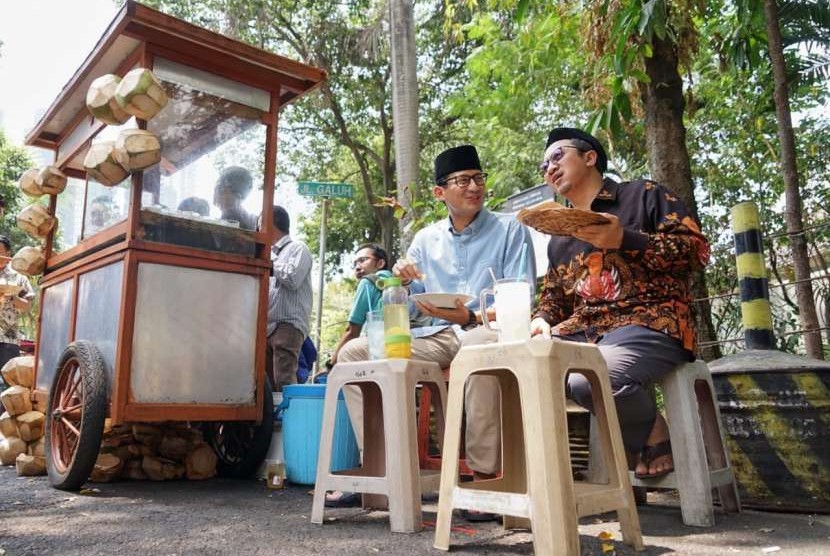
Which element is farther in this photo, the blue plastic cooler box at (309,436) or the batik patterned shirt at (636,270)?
the blue plastic cooler box at (309,436)

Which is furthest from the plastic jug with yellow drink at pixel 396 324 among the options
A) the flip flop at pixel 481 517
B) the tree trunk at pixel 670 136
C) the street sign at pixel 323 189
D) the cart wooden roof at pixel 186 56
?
the street sign at pixel 323 189

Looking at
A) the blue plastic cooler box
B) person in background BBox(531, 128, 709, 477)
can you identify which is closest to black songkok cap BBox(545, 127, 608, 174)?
person in background BBox(531, 128, 709, 477)

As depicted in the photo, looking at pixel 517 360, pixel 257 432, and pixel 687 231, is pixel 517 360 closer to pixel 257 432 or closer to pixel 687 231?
pixel 687 231

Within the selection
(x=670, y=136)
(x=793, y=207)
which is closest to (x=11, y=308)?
(x=670, y=136)

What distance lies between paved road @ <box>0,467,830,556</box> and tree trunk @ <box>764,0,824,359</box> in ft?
5.75

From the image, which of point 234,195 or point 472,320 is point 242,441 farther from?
point 472,320

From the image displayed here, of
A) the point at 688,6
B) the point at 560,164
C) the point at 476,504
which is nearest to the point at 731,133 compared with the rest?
the point at 688,6

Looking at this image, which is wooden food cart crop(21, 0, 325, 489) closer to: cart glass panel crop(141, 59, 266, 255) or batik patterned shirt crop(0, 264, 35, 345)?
cart glass panel crop(141, 59, 266, 255)

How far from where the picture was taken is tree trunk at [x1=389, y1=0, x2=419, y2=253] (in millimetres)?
6910

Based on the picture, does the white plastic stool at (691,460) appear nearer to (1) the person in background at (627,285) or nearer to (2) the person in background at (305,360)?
(1) the person in background at (627,285)

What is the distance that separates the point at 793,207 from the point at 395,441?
326cm

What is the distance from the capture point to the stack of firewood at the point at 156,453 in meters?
4.11

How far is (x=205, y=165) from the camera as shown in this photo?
414cm

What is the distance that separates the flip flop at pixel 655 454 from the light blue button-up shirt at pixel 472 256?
3.09 ft
